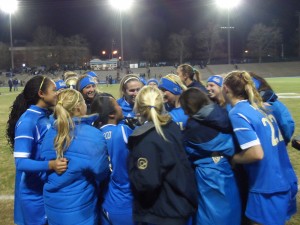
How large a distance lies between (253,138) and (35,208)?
79.3 inches

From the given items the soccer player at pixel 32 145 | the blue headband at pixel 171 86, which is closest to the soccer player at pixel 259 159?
the blue headband at pixel 171 86

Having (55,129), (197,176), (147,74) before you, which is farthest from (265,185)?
(147,74)

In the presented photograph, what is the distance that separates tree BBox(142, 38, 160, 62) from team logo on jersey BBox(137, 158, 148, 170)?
80.7 metres

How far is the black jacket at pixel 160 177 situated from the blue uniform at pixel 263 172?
534mm

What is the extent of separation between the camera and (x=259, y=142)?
2785mm

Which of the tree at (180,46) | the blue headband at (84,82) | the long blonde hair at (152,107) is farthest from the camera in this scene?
the tree at (180,46)

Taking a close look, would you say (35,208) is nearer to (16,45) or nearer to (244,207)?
(244,207)

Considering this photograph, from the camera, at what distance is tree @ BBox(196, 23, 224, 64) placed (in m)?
81.6

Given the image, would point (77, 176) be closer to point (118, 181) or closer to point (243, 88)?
point (118, 181)

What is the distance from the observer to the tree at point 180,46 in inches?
3215

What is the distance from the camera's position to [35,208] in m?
3.17

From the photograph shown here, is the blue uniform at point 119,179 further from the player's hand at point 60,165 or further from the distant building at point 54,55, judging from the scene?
the distant building at point 54,55

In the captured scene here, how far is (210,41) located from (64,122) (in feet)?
273

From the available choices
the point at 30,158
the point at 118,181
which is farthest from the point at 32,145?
the point at 118,181
